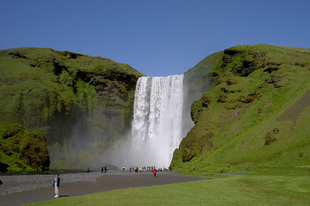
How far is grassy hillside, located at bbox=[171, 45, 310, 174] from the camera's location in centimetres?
3512

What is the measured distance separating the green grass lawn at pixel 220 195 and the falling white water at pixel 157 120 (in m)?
49.7

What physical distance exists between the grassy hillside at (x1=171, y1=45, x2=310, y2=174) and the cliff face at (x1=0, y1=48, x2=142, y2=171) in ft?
104

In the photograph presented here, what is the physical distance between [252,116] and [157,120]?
126 ft

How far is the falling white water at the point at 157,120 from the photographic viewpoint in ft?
246

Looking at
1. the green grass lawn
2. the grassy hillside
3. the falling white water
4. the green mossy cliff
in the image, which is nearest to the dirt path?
the green grass lawn

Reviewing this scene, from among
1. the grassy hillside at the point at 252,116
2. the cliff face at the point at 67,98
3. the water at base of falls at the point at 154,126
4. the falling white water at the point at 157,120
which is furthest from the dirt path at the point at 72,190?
the cliff face at the point at 67,98

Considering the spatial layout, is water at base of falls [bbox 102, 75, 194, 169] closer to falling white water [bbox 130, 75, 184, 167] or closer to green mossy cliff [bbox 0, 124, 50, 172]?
falling white water [bbox 130, 75, 184, 167]

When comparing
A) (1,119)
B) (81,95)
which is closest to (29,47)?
(81,95)

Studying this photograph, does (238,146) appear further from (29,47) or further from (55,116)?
(29,47)

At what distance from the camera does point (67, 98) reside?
83.4 m

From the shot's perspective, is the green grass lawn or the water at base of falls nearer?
the green grass lawn

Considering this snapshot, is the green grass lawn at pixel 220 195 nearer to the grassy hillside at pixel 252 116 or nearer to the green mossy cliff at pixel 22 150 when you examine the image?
the grassy hillside at pixel 252 116

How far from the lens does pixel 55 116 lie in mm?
77938

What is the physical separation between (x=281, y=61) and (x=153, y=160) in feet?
132
